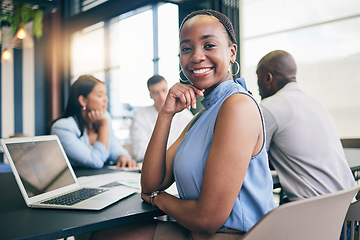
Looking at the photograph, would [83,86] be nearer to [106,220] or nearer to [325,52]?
[106,220]

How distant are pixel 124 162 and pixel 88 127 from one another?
1.39ft

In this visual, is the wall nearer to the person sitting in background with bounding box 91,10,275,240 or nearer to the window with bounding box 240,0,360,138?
the window with bounding box 240,0,360,138

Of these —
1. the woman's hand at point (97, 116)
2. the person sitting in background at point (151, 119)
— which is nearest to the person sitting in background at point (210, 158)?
the woman's hand at point (97, 116)

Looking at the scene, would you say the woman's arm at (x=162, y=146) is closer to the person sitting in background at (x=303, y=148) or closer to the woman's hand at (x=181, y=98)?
the woman's hand at (x=181, y=98)

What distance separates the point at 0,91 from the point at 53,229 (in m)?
7.08

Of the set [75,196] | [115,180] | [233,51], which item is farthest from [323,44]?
[75,196]


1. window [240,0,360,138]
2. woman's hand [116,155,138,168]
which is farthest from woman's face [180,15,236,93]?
window [240,0,360,138]

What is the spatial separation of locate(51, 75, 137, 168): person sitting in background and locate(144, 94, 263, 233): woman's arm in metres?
1.24

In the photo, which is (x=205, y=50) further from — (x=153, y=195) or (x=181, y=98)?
(x=153, y=195)

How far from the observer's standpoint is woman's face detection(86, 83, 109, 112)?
2.41 meters

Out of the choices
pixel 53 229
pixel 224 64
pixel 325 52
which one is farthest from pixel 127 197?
pixel 325 52

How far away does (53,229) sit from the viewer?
0.92 metres

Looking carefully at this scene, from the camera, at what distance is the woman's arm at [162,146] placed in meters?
1.25

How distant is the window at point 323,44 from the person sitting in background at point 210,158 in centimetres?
297
